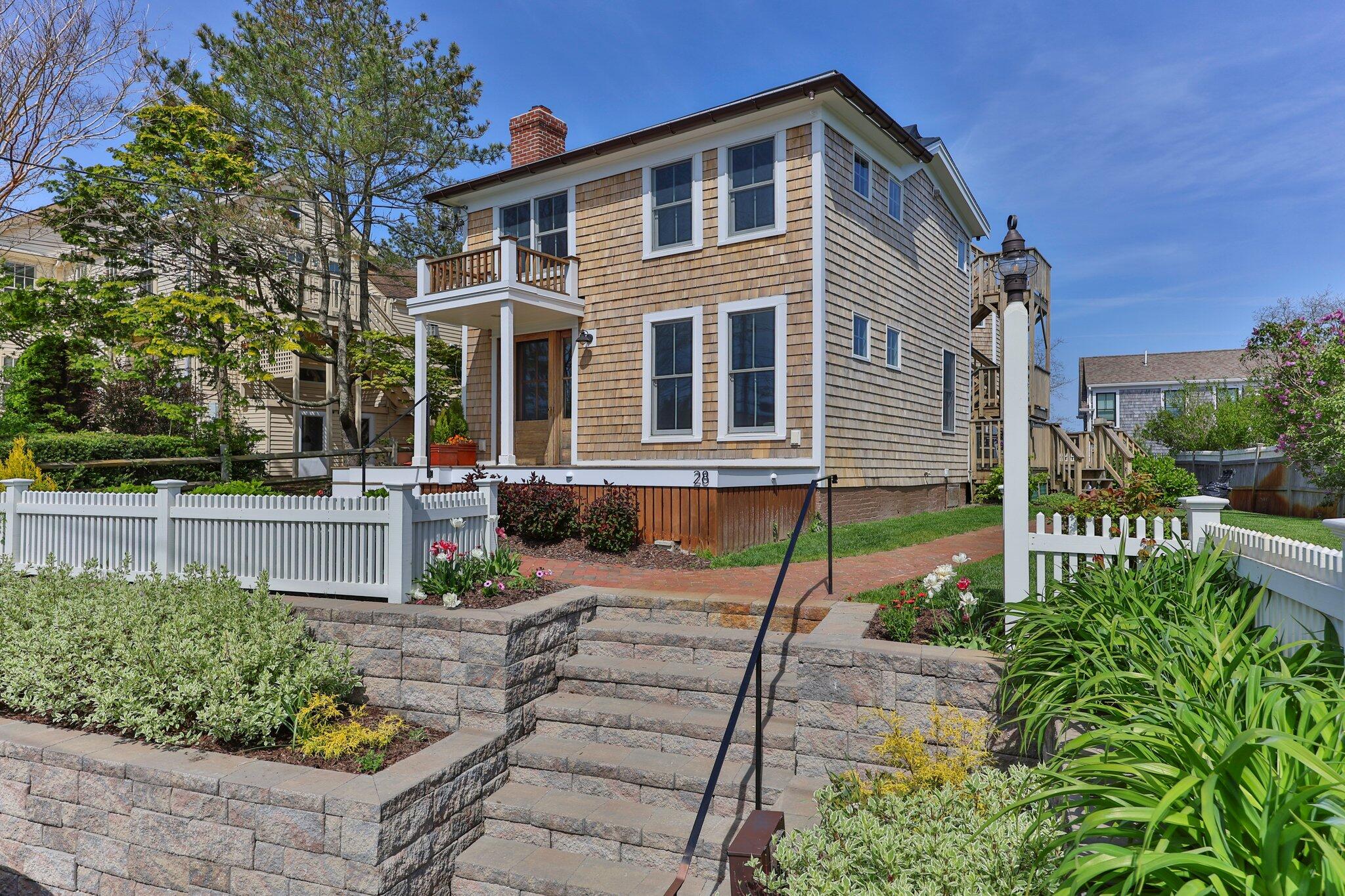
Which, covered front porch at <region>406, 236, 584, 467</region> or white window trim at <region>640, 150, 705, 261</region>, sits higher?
white window trim at <region>640, 150, 705, 261</region>

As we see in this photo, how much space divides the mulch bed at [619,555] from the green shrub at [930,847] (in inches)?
202

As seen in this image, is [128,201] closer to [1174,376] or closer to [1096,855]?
[1096,855]

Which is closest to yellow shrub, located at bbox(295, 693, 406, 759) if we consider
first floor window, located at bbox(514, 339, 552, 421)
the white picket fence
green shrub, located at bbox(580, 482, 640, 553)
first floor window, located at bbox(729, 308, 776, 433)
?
the white picket fence

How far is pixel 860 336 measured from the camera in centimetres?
1176

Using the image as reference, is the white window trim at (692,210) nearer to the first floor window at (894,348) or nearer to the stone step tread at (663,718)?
the first floor window at (894,348)

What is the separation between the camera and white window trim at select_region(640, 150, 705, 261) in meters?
11.6

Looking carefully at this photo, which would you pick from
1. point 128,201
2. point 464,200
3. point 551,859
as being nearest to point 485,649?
point 551,859

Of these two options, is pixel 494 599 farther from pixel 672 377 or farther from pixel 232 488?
pixel 232 488

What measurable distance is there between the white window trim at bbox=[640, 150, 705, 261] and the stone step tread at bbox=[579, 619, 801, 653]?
767cm

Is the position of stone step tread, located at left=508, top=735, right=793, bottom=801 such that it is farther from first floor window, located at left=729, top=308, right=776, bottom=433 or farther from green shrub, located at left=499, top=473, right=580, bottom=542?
first floor window, located at left=729, top=308, right=776, bottom=433

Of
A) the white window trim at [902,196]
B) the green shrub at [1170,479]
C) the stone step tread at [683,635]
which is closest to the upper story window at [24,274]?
the white window trim at [902,196]

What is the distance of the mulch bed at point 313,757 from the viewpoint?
4156 millimetres

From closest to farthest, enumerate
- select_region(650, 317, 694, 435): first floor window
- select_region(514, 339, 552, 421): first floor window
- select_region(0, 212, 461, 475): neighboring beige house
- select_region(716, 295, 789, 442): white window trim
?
select_region(716, 295, 789, 442): white window trim → select_region(650, 317, 694, 435): first floor window → select_region(514, 339, 552, 421): first floor window → select_region(0, 212, 461, 475): neighboring beige house

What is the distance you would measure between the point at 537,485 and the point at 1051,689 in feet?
24.8
